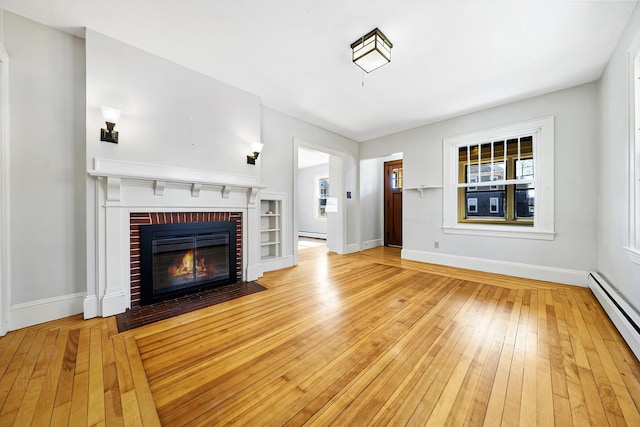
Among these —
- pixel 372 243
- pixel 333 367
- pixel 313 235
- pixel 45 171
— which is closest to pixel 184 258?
pixel 45 171

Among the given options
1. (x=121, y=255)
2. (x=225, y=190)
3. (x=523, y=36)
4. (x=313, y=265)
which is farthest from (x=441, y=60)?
(x=121, y=255)

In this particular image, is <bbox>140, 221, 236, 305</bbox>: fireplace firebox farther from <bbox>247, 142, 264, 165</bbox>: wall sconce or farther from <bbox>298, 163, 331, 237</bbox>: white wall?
<bbox>298, 163, 331, 237</bbox>: white wall

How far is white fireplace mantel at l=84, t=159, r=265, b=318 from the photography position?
2.28m

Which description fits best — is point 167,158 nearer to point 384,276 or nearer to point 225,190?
point 225,190

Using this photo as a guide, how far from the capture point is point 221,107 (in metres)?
3.15

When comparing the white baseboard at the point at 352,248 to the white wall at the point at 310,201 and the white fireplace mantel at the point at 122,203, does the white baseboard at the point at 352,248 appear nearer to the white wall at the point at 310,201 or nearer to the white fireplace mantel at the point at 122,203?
the white wall at the point at 310,201

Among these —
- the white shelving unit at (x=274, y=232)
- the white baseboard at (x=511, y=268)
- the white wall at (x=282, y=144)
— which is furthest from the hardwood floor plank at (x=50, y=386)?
the white baseboard at (x=511, y=268)

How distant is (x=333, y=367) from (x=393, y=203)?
5455 millimetres

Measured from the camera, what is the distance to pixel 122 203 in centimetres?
240

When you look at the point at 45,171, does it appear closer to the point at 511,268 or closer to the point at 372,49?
the point at 372,49

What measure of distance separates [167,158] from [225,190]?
0.73 metres

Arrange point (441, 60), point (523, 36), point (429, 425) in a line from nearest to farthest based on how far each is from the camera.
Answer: point (429, 425)
point (523, 36)
point (441, 60)

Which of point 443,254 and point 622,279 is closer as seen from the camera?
point 622,279

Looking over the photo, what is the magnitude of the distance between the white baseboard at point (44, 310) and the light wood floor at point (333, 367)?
14 cm
